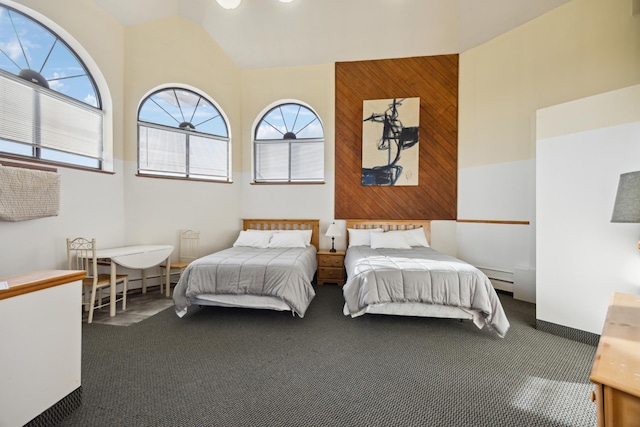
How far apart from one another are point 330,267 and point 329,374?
2203 millimetres

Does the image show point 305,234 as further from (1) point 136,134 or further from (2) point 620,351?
(2) point 620,351

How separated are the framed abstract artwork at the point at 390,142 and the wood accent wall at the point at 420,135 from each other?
10cm

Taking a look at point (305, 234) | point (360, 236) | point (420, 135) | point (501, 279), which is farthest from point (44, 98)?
point (501, 279)

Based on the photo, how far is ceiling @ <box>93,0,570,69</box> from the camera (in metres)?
3.54

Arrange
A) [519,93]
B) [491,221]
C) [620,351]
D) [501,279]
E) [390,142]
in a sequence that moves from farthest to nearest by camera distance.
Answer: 1. [390,142]
2. [491,221]
3. [501,279]
4. [519,93]
5. [620,351]

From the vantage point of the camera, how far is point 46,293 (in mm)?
1321

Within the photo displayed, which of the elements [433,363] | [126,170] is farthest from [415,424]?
[126,170]

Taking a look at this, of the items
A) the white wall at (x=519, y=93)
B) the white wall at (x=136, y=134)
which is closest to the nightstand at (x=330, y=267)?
the white wall at (x=136, y=134)

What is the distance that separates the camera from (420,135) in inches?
170

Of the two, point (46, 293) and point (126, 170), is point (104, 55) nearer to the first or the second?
point (126, 170)

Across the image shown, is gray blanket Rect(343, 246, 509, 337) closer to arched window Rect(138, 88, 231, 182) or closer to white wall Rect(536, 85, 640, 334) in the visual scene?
white wall Rect(536, 85, 640, 334)

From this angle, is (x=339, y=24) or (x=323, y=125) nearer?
(x=339, y=24)

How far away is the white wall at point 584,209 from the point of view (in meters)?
2.04

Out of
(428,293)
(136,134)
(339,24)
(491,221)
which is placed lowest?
(428,293)
